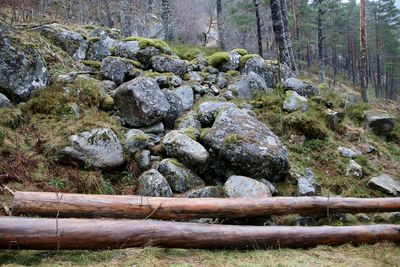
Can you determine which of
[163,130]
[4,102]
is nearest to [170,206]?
[163,130]

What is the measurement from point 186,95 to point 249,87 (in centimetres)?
193

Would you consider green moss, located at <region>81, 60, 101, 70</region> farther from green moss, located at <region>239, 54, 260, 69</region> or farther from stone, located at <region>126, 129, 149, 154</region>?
green moss, located at <region>239, 54, 260, 69</region>

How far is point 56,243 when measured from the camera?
146 inches

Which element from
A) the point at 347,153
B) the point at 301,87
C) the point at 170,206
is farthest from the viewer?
the point at 301,87

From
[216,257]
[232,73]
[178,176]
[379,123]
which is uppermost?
[232,73]

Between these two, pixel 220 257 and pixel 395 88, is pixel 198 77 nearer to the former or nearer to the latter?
pixel 220 257

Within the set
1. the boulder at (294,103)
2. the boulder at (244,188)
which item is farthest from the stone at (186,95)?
the boulder at (244,188)

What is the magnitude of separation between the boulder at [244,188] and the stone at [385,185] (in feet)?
8.64

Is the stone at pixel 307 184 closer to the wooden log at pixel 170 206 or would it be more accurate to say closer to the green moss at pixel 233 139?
the wooden log at pixel 170 206

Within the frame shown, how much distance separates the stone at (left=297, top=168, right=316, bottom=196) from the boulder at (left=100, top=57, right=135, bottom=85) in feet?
15.8

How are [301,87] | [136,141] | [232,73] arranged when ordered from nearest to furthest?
[136,141]
[301,87]
[232,73]

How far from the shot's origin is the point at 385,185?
7039mm

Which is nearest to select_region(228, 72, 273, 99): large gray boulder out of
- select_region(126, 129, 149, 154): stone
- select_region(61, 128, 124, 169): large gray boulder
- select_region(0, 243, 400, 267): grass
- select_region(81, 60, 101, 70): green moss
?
select_region(126, 129, 149, 154): stone

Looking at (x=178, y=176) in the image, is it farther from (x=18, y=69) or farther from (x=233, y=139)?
(x=18, y=69)
